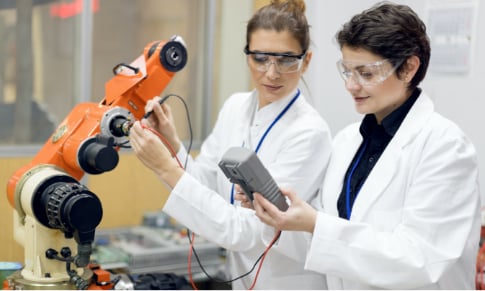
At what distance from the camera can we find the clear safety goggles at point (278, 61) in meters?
1.81

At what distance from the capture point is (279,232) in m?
1.65

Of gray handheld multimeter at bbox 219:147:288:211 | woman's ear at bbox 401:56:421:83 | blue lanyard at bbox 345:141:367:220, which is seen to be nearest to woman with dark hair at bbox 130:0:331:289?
blue lanyard at bbox 345:141:367:220

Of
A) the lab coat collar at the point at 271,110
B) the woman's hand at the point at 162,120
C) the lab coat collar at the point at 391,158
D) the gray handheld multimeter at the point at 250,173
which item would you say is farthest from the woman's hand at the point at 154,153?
the lab coat collar at the point at 391,158

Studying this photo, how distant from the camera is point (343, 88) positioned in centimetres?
319

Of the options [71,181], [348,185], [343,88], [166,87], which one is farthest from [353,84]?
[343,88]

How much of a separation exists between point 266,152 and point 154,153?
429 millimetres

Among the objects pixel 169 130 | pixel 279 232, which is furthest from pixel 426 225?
pixel 169 130

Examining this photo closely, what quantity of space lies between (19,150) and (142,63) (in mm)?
1425

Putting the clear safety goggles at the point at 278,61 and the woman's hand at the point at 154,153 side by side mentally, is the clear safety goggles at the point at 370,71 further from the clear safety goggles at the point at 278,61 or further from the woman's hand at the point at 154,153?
the woman's hand at the point at 154,153

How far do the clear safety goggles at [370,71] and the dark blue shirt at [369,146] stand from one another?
130 millimetres

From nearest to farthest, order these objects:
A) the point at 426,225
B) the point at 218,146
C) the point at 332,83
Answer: the point at 426,225 → the point at 218,146 → the point at 332,83

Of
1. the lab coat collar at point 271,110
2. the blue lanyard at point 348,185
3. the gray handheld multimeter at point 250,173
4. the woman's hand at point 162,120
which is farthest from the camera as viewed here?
the lab coat collar at point 271,110

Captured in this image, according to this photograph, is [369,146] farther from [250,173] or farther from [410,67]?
[250,173]

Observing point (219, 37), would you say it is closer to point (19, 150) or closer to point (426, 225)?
point (19, 150)
